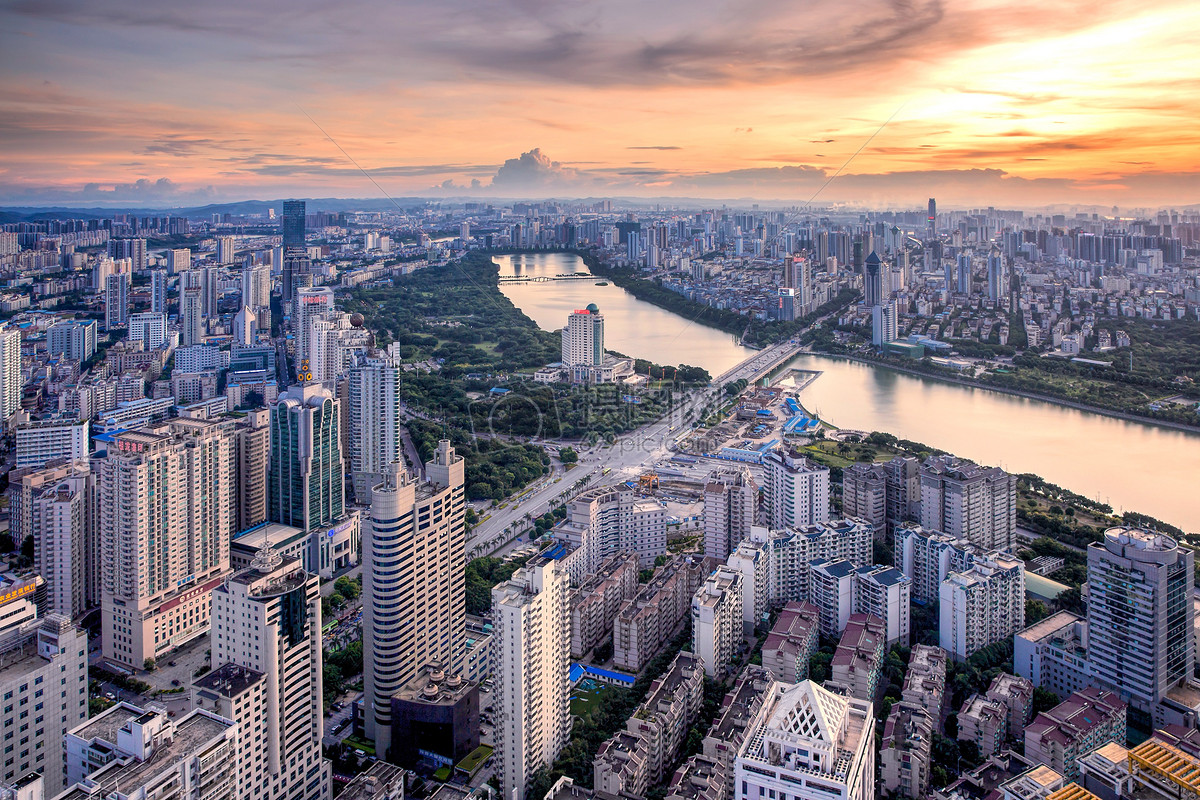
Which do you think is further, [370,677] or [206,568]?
[206,568]

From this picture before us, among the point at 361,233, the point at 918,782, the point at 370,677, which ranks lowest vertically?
the point at 918,782

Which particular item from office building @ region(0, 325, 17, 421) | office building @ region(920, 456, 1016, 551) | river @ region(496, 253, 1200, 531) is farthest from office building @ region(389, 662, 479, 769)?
office building @ region(0, 325, 17, 421)

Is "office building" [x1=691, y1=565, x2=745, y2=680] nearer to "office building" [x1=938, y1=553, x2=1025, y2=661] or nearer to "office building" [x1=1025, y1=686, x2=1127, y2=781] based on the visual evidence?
"office building" [x1=938, y1=553, x2=1025, y2=661]

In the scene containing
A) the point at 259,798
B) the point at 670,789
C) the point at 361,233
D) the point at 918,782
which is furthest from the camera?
the point at 361,233

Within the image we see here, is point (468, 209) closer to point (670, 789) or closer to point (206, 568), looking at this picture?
point (206, 568)

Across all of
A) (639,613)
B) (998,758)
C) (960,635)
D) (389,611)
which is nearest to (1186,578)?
(960,635)

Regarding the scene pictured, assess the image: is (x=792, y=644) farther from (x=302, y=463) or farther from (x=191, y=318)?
(x=191, y=318)

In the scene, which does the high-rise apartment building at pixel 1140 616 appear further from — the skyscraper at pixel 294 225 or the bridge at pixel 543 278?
the skyscraper at pixel 294 225
